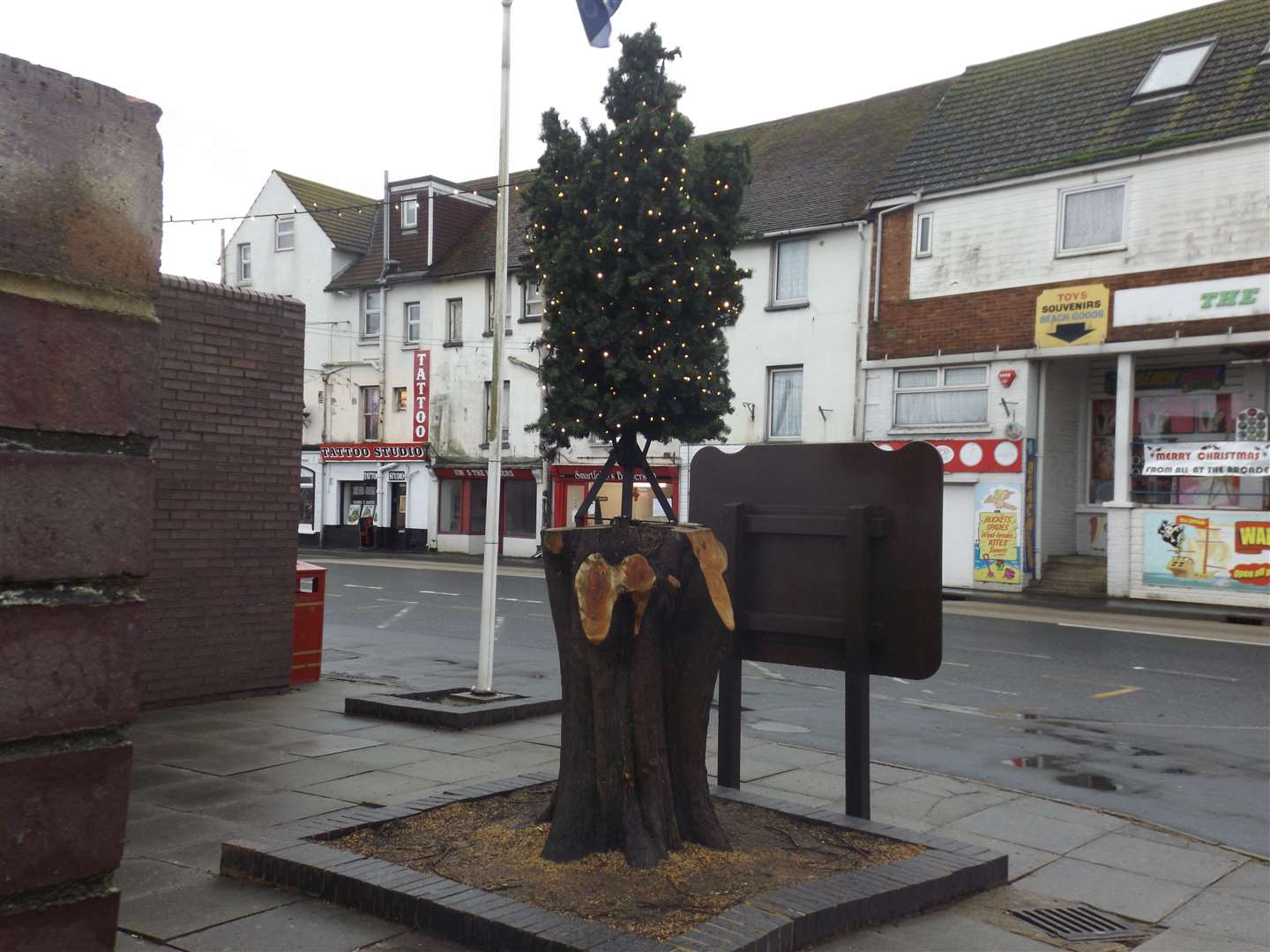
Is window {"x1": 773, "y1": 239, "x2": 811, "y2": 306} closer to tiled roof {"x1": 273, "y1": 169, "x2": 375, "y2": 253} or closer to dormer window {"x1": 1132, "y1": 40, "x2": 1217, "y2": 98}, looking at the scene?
dormer window {"x1": 1132, "y1": 40, "x2": 1217, "y2": 98}

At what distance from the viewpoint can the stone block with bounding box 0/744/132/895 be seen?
59.0 inches

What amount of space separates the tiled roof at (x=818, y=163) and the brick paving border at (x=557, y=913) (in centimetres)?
2242

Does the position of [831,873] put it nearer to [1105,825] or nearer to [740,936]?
[740,936]

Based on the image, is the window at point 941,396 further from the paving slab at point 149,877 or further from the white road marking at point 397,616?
the paving slab at point 149,877

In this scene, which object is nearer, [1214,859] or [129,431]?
[129,431]

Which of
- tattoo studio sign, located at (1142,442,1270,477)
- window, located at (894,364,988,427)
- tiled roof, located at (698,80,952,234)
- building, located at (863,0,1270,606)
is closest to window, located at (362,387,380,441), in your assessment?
tiled roof, located at (698,80,952,234)

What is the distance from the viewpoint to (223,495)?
941 cm

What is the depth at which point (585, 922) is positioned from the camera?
413cm

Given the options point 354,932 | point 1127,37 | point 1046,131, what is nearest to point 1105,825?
point 354,932

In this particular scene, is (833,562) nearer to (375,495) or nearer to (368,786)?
(368,786)

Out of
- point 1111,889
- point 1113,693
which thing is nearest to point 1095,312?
point 1113,693

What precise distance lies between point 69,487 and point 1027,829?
604 cm

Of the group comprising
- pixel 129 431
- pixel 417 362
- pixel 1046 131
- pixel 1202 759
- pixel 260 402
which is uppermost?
pixel 1046 131

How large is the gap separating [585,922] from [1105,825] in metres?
3.73
